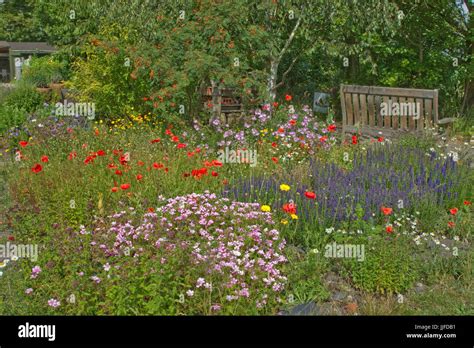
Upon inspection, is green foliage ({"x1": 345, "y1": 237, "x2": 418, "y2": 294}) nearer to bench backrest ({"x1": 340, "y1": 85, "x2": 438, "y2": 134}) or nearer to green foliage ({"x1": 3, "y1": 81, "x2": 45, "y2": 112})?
bench backrest ({"x1": 340, "y1": 85, "x2": 438, "y2": 134})

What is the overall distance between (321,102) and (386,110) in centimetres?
485

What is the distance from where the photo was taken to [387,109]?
888 cm

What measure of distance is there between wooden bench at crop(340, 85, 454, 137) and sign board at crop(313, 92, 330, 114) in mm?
3780

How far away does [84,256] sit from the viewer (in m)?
4.45

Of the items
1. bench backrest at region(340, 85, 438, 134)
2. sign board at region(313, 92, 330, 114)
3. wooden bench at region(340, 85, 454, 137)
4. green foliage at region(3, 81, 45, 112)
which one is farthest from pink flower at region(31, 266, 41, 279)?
sign board at region(313, 92, 330, 114)

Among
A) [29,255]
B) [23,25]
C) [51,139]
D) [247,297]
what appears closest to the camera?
[247,297]

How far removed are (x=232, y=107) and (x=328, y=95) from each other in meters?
3.68

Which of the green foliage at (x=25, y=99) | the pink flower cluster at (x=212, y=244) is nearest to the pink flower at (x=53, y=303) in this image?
the pink flower cluster at (x=212, y=244)

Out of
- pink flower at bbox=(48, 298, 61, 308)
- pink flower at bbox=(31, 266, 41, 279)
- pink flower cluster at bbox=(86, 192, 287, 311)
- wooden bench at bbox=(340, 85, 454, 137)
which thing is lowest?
pink flower at bbox=(48, 298, 61, 308)

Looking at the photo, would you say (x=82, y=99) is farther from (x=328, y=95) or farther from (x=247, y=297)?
(x=247, y=297)

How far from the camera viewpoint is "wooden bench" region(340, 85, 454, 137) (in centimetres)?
846

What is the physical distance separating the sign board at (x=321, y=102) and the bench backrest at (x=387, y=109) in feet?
12.4

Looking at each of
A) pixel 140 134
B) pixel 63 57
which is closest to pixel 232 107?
pixel 140 134

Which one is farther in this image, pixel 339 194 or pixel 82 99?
pixel 82 99
